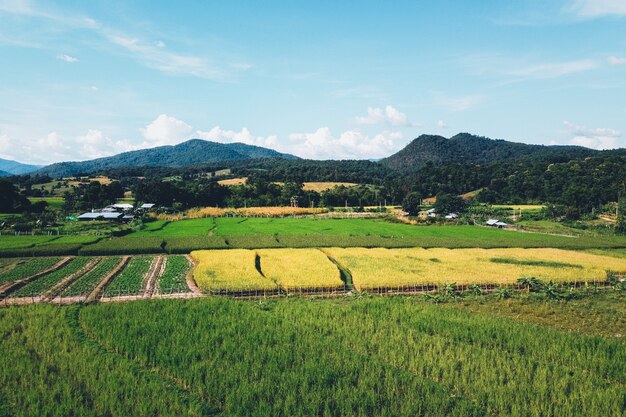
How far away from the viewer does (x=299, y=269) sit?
38.2 metres

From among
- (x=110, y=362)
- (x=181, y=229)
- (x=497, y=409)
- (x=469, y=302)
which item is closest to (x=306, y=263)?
(x=469, y=302)

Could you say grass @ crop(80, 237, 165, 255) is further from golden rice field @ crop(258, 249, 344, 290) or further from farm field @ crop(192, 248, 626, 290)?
golden rice field @ crop(258, 249, 344, 290)

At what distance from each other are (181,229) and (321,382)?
56986 mm

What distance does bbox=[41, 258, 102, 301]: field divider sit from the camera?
31331mm

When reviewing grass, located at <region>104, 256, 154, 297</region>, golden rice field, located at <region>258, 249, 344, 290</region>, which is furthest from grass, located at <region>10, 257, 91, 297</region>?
golden rice field, located at <region>258, 249, 344, 290</region>

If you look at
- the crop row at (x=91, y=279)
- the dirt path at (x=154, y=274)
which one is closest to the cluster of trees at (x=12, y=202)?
the crop row at (x=91, y=279)

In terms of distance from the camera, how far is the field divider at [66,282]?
1234 inches

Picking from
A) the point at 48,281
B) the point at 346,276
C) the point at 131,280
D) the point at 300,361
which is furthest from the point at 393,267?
the point at 48,281

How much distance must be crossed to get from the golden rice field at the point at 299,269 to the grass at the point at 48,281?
58.9 feet

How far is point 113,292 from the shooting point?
Result: 1281 inches

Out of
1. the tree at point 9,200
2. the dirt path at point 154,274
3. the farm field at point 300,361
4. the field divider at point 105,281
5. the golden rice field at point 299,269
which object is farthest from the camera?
the tree at point 9,200

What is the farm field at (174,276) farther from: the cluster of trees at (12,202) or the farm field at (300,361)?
the cluster of trees at (12,202)

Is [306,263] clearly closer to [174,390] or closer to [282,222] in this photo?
[174,390]

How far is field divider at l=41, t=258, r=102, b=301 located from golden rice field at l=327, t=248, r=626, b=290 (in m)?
23.8
